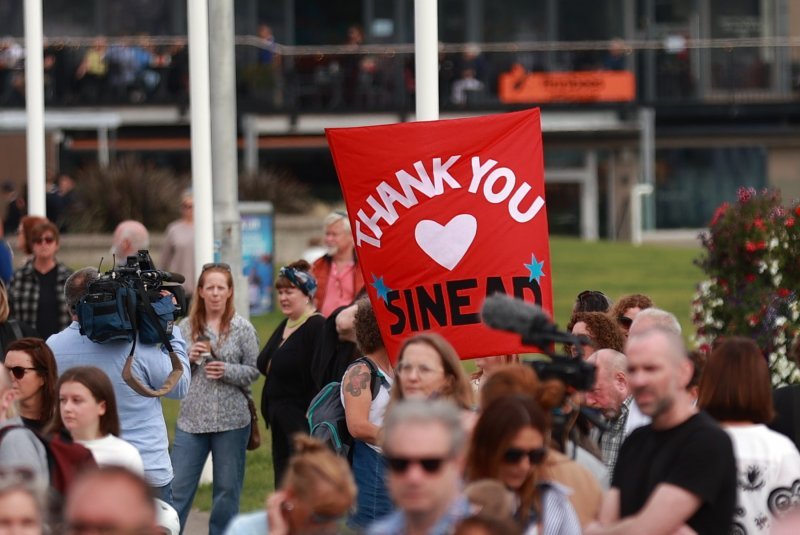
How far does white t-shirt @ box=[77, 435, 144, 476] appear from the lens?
664 centimetres

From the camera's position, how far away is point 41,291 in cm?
1224

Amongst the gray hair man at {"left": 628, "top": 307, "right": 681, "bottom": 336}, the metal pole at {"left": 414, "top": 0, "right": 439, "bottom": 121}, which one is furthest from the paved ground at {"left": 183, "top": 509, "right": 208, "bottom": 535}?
the gray hair man at {"left": 628, "top": 307, "right": 681, "bottom": 336}

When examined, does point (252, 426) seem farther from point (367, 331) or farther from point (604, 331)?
point (604, 331)

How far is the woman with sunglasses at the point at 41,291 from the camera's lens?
12164mm

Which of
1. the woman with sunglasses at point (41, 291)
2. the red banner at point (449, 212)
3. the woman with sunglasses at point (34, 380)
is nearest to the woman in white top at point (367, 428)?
the red banner at point (449, 212)

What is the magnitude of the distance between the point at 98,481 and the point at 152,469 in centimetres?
342

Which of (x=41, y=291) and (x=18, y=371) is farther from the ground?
(x=41, y=291)

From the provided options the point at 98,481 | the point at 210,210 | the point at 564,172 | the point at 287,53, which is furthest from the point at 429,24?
the point at 564,172

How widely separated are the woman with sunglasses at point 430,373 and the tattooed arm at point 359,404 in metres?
1.04

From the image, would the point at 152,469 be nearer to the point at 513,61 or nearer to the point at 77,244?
the point at 77,244

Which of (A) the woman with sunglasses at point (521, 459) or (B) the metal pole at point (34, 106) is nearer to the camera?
(A) the woman with sunglasses at point (521, 459)

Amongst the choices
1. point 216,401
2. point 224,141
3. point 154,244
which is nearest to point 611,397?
point 216,401

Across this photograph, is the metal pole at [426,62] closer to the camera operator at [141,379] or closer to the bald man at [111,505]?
the camera operator at [141,379]

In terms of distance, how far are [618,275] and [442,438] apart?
24431 mm
